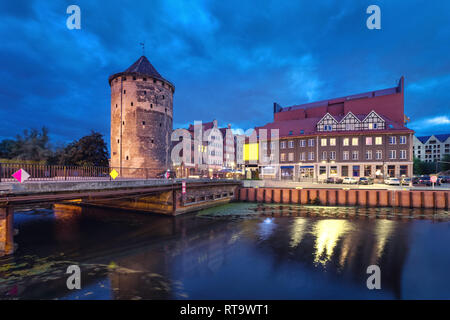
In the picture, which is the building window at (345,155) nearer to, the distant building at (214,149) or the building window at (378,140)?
the building window at (378,140)

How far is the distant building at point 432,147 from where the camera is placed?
314 feet

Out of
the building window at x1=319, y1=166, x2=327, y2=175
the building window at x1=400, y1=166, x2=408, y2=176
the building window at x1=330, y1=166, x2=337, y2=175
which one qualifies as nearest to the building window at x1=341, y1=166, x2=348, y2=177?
the building window at x1=330, y1=166, x2=337, y2=175

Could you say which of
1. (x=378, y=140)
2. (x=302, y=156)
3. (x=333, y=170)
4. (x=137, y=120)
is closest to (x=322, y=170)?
(x=333, y=170)

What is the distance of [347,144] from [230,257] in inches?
1602

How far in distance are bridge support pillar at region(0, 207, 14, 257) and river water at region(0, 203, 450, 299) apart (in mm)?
520

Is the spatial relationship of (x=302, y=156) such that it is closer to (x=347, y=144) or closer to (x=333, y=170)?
(x=333, y=170)

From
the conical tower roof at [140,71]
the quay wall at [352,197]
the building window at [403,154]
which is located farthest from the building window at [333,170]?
the conical tower roof at [140,71]

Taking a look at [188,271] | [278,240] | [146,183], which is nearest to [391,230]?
[278,240]

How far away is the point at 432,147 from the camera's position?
99.8 meters

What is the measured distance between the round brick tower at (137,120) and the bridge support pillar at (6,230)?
16019 mm

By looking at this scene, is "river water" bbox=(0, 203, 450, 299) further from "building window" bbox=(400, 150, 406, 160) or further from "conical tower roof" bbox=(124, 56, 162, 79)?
"building window" bbox=(400, 150, 406, 160)

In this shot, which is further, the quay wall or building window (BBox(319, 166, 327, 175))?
building window (BBox(319, 166, 327, 175))

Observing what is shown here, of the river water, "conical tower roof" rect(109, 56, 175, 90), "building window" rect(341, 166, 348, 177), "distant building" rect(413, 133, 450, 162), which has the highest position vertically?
"conical tower roof" rect(109, 56, 175, 90)

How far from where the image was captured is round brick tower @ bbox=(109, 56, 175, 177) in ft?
89.8
